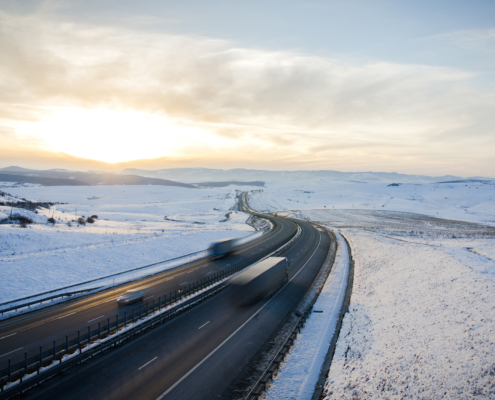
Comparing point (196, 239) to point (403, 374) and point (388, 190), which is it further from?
point (388, 190)

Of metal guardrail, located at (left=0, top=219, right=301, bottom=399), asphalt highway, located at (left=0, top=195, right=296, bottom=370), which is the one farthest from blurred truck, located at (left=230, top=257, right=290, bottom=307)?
asphalt highway, located at (left=0, top=195, right=296, bottom=370)

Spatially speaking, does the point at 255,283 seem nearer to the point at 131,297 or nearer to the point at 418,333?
the point at 131,297

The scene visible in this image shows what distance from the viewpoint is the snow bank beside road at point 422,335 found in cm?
1280

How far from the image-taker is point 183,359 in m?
17.4

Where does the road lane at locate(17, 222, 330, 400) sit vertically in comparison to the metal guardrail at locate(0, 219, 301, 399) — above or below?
below

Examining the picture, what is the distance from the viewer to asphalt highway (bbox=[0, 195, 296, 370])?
18.5m

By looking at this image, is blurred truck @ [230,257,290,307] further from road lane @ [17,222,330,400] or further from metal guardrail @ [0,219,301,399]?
metal guardrail @ [0,219,301,399]

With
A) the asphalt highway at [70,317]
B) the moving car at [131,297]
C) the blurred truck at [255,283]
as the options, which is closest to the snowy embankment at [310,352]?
the blurred truck at [255,283]

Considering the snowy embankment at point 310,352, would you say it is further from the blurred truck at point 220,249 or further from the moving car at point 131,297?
the blurred truck at point 220,249

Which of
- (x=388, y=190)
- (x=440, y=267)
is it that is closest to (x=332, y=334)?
(x=440, y=267)

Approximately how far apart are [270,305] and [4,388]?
61.2ft

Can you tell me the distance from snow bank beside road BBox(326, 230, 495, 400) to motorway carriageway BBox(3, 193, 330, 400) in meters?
5.88

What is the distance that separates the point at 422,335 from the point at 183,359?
1466 cm

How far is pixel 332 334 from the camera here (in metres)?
21.8
